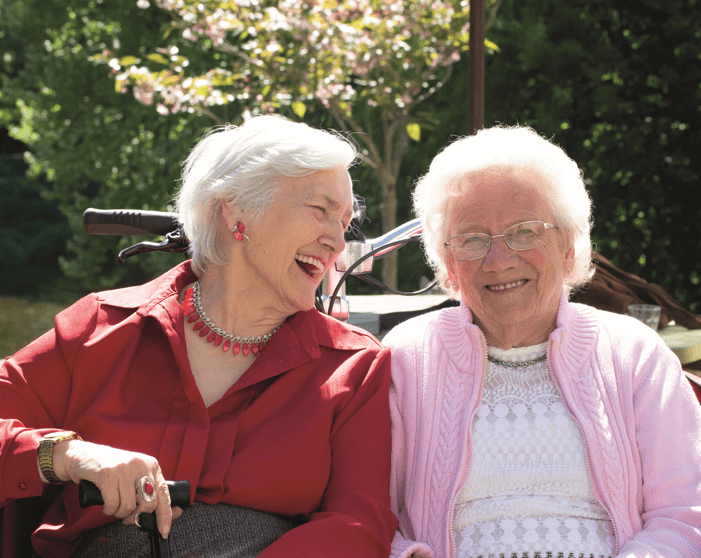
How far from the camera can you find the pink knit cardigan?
1.80m

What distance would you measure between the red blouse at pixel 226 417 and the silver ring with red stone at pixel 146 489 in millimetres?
246

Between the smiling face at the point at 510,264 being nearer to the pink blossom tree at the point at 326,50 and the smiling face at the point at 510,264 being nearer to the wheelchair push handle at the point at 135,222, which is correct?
the wheelchair push handle at the point at 135,222

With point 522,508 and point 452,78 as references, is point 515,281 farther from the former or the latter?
point 452,78

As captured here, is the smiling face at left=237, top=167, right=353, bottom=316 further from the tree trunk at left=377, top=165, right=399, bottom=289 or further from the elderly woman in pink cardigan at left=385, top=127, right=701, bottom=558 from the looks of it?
the tree trunk at left=377, top=165, right=399, bottom=289

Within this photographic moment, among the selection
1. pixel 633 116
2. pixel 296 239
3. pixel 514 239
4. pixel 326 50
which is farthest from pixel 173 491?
pixel 633 116

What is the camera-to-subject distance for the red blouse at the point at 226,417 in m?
1.79

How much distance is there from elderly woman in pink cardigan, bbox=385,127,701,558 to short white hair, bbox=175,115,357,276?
390mm

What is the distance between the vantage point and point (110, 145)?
10172 millimetres

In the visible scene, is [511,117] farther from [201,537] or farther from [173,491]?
[173,491]

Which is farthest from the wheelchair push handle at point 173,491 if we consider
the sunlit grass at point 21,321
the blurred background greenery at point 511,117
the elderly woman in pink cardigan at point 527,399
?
the sunlit grass at point 21,321

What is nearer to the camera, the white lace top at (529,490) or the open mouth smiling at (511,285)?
the white lace top at (529,490)

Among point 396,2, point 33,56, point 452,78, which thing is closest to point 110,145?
point 33,56

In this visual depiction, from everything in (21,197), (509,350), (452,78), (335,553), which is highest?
(452,78)

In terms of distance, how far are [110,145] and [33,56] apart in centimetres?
200
